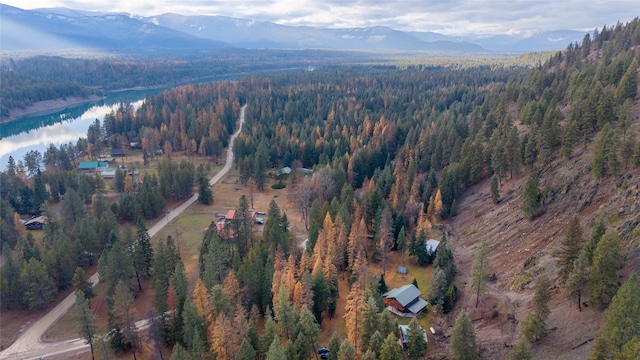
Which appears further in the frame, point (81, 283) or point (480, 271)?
point (81, 283)

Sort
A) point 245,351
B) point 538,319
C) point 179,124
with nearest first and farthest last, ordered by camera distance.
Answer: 1. point 538,319
2. point 245,351
3. point 179,124

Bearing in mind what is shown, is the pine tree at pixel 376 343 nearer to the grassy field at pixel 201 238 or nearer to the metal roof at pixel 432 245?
the grassy field at pixel 201 238

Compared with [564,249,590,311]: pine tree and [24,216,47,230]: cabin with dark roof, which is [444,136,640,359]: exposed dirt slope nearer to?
[564,249,590,311]: pine tree

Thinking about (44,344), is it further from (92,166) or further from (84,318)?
(92,166)

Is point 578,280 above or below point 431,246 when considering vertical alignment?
above

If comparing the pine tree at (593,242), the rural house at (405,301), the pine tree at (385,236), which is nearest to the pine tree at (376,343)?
the rural house at (405,301)

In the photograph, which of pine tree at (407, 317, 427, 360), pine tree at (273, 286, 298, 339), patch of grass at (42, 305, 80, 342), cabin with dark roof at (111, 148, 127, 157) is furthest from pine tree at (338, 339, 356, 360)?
cabin with dark roof at (111, 148, 127, 157)

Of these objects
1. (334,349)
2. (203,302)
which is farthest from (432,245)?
(203,302)
